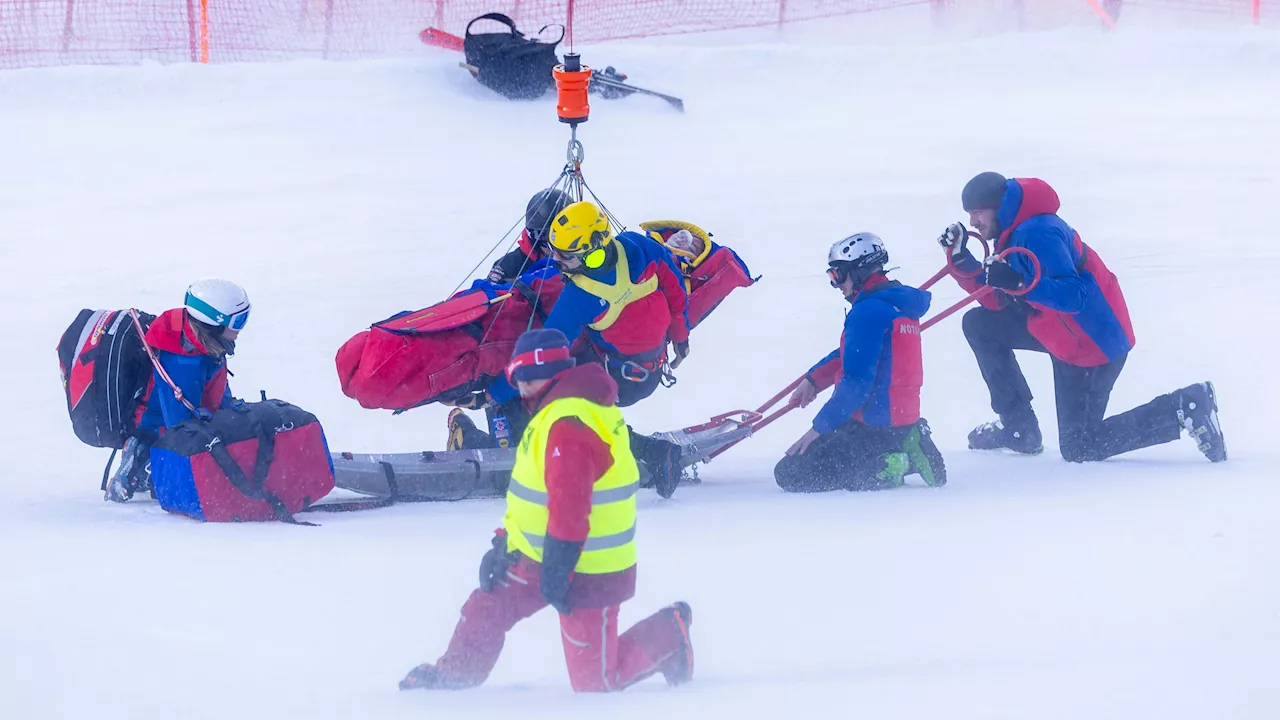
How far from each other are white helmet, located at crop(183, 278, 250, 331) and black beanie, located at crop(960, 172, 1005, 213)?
3.25 meters

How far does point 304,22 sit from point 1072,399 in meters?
15.2

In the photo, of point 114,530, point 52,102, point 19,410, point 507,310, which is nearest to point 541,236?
point 507,310

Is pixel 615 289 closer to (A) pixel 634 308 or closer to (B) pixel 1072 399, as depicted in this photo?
(A) pixel 634 308

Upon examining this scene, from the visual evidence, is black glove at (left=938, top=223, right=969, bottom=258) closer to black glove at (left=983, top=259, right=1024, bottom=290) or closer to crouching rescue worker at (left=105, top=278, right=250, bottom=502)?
black glove at (left=983, top=259, right=1024, bottom=290)

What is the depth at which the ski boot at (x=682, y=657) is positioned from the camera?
4109 mm

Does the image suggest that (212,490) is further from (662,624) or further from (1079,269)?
(1079,269)

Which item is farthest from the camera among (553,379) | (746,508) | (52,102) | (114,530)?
(52,102)

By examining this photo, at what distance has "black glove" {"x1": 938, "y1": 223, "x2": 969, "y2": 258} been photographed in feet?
21.6

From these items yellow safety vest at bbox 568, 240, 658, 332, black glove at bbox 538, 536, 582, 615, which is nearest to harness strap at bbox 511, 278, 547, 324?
yellow safety vest at bbox 568, 240, 658, 332

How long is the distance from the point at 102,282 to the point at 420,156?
3.90 meters

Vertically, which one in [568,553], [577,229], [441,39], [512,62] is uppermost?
[441,39]

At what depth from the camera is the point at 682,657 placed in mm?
4113

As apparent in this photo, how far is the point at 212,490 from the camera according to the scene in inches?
226

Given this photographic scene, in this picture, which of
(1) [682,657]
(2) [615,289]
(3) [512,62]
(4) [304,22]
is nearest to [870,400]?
(2) [615,289]
